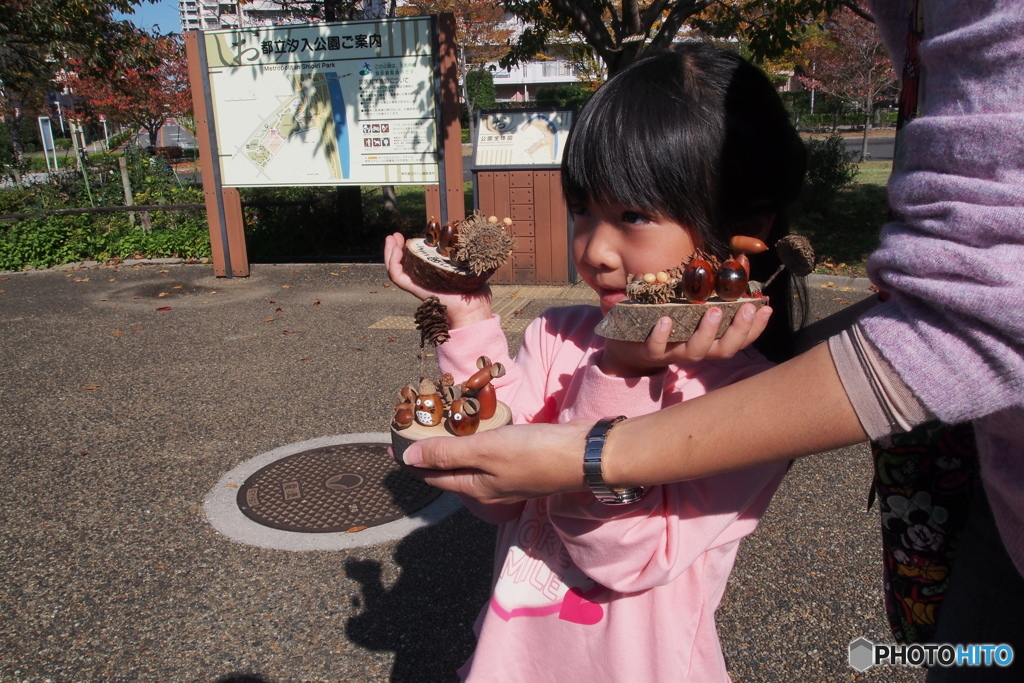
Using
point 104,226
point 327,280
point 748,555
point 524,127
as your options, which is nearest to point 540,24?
point 524,127

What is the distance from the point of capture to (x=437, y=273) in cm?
161

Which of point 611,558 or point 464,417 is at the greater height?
point 464,417

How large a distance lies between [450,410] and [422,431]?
7 centimetres

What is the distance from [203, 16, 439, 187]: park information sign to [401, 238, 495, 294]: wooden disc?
625 centimetres

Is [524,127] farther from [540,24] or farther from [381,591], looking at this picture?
[381,591]

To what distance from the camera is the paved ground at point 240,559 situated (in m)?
2.54

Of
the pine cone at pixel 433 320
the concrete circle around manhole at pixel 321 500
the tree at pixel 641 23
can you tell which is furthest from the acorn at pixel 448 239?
the tree at pixel 641 23

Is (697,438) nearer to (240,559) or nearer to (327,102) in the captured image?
(240,559)

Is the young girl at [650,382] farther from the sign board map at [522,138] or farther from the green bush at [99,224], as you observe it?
the green bush at [99,224]

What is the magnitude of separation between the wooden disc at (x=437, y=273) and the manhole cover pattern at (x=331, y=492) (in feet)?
6.37

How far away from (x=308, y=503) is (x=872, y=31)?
19478 mm

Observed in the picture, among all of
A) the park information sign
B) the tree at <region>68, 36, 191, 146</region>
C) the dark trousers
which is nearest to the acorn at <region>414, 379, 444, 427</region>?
the dark trousers

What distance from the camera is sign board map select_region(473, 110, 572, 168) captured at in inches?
302

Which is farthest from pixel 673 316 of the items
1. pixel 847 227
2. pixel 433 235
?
pixel 847 227
